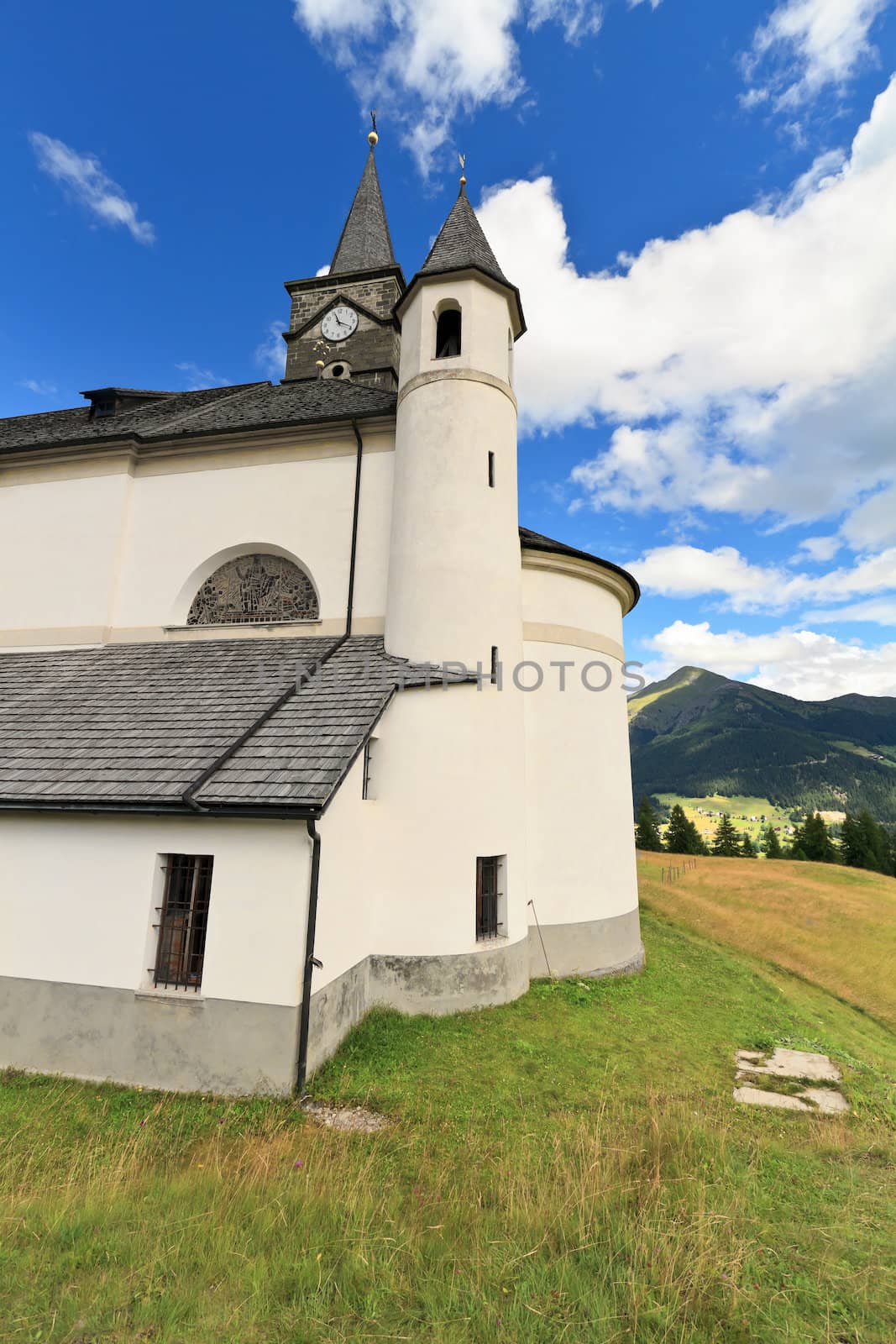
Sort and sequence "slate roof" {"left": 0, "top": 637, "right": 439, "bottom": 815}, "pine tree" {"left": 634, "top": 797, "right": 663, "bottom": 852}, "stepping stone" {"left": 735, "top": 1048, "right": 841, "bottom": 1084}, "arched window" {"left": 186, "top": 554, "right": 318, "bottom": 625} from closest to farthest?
"slate roof" {"left": 0, "top": 637, "right": 439, "bottom": 815} < "stepping stone" {"left": 735, "top": 1048, "right": 841, "bottom": 1084} < "arched window" {"left": 186, "top": 554, "right": 318, "bottom": 625} < "pine tree" {"left": 634, "top": 797, "right": 663, "bottom": 852}

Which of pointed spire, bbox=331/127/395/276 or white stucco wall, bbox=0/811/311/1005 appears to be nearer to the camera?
white stucco wall, bbox=0/811/311/1005

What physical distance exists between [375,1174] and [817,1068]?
6445 millimetres

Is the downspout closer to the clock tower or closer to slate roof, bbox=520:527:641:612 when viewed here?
slate roof, bbox=520:527:641:612

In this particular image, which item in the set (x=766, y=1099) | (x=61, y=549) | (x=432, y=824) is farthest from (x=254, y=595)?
(x=766, y=1099)

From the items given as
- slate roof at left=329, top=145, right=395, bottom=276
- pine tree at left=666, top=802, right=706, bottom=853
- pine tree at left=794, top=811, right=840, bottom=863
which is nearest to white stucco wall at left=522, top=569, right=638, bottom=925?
slate roof at left=329, top=145, right=395, bottom=276

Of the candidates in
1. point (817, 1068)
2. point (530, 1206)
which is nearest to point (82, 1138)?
point (530, 1206)

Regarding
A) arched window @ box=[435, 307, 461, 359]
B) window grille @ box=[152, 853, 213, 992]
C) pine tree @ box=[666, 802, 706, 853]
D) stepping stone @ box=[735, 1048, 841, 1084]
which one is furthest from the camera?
pine tree @ box=[666, 802, 706, 853]

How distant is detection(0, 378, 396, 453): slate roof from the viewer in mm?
12844

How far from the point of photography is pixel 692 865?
35438mm

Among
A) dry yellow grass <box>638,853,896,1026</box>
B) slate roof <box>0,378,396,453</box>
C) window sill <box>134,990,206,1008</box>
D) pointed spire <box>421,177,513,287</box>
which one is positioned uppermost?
pointed spire <box>421,177,513,287</box>

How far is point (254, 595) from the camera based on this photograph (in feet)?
41.8

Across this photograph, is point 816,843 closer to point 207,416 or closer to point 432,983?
point 432,983

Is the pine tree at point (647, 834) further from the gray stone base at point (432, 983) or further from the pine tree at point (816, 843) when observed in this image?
the gray stone base at point (432, 983)

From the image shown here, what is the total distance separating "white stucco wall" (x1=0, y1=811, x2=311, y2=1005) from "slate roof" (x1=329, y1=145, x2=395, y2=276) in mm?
23322
